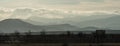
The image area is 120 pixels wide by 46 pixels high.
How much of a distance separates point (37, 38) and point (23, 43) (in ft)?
8.78

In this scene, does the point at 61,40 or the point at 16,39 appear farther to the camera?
the point at 16,39

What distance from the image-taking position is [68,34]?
45781 millimetres

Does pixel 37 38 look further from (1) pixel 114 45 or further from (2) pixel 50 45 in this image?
(1) pixel 114 45

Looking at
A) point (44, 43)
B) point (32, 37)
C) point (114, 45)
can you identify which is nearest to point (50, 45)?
point (44, 43)

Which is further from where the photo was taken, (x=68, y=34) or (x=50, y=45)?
(x=68, y=34)

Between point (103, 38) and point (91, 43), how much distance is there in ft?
7.31

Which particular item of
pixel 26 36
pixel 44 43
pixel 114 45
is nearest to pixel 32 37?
pixel 26 36

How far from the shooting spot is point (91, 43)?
40.2 meters

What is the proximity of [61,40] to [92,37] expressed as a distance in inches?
159

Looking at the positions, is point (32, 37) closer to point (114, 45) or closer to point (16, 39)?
point (16, 39)

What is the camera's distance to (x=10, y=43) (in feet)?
→ 138

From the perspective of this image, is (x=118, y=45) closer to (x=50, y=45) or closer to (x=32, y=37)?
(x=50, y=45)

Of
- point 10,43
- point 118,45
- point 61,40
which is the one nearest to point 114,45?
point 118,45

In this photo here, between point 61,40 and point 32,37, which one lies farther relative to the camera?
point 32,37
